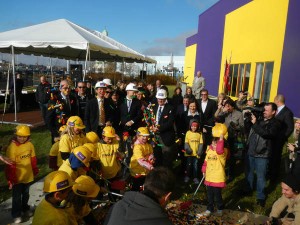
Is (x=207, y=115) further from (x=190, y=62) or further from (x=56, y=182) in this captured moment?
(x=190, y=62)

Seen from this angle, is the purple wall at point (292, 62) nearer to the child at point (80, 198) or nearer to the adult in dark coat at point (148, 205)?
the child at point (80, 198)

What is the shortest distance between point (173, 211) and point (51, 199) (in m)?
2.27

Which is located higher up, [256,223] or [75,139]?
[75,139]

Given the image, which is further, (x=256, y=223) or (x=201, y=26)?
(x=201, y=26)

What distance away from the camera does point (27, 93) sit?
14.3 metres

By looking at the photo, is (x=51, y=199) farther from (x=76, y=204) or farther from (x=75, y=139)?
(x=75, y=139)

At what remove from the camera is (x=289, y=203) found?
363 centimetres

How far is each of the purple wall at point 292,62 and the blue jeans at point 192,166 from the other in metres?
8.16

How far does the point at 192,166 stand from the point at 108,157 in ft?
7.08

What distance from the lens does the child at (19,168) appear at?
3934 mm

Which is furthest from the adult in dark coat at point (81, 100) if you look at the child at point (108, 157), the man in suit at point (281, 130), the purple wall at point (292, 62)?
the purple wall at point (292, 62)

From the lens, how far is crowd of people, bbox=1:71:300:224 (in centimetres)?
276

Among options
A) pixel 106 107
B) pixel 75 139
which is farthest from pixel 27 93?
pixel 75 139

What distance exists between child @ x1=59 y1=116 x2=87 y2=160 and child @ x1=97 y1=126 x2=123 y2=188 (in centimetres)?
35
